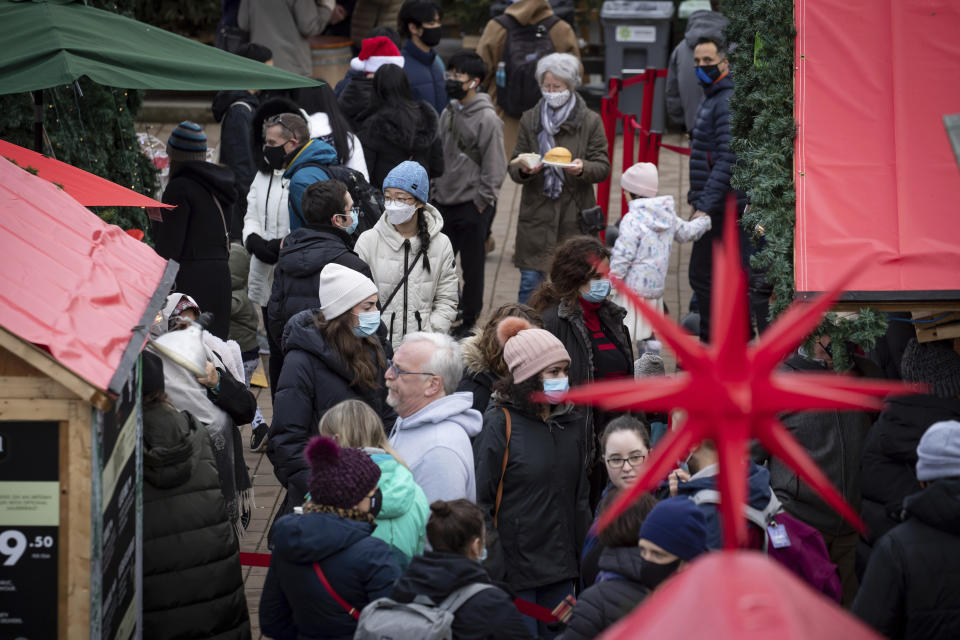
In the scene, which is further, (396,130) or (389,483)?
(396,130)

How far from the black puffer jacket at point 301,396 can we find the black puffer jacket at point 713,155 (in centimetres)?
370

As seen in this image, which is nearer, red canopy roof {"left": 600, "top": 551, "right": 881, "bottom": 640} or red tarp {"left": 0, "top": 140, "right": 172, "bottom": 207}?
red canopy roof {"left": 600, "top": 551, "right": 881, "bottom": 640}

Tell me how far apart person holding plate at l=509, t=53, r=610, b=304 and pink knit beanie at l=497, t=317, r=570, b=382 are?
13.2ft

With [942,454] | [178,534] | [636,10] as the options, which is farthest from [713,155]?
[636,10]

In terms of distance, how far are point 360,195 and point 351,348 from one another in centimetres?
250

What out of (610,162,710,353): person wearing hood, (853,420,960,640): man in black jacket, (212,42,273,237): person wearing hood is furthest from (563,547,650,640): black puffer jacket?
(212,42,273,237): person wearing hood

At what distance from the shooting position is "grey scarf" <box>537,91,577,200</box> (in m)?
9.30

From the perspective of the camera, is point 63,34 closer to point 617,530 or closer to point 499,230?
point 617,530

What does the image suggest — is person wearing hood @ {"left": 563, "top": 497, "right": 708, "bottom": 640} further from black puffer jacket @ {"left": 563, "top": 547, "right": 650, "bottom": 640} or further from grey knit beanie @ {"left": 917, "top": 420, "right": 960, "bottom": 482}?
grey knit beanie @ {"left": 917, "top": 420, "right": 960, "bottom": 482}

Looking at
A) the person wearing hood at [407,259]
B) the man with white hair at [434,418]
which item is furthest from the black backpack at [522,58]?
the man with white hair at [434,418]

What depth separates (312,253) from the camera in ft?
22.2

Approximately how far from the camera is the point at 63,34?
6586mm

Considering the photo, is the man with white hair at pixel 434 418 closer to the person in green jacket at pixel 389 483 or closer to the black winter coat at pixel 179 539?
the person in green jacket at pixel 389 483

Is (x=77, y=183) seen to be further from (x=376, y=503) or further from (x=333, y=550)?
(x=333, y=550)
